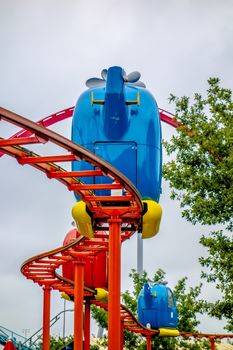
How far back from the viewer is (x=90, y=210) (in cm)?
1035

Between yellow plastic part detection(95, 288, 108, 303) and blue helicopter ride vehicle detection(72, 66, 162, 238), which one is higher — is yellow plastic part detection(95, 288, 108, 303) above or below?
below

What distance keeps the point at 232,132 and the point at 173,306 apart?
4.82 m

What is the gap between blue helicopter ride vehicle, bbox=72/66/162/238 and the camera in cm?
1034

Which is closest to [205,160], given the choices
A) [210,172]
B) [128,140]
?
[210,172]

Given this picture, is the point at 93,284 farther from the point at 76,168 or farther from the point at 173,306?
the point at 76,168

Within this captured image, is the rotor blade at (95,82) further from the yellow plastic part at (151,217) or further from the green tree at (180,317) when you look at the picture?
the green tree at (180,317)

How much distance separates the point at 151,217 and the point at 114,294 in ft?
4.45

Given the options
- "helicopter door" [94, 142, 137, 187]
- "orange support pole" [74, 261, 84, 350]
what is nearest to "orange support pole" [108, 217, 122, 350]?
"helicopter door" [94, 142, 137, 187]

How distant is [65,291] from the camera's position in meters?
17.0

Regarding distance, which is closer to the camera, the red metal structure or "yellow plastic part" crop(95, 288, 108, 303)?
the red metal structure

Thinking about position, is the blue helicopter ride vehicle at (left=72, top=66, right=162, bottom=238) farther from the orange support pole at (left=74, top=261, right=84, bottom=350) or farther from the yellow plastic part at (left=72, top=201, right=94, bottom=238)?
the orange support pole at (left=74, top=261, right=84, bottom=350)

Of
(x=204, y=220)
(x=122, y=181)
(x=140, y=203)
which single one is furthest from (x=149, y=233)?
(x=204, y=220)

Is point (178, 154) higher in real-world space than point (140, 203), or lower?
higher

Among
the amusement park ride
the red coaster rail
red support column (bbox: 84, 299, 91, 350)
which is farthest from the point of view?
red support column (bbox: 84, 299, 91, 350)
